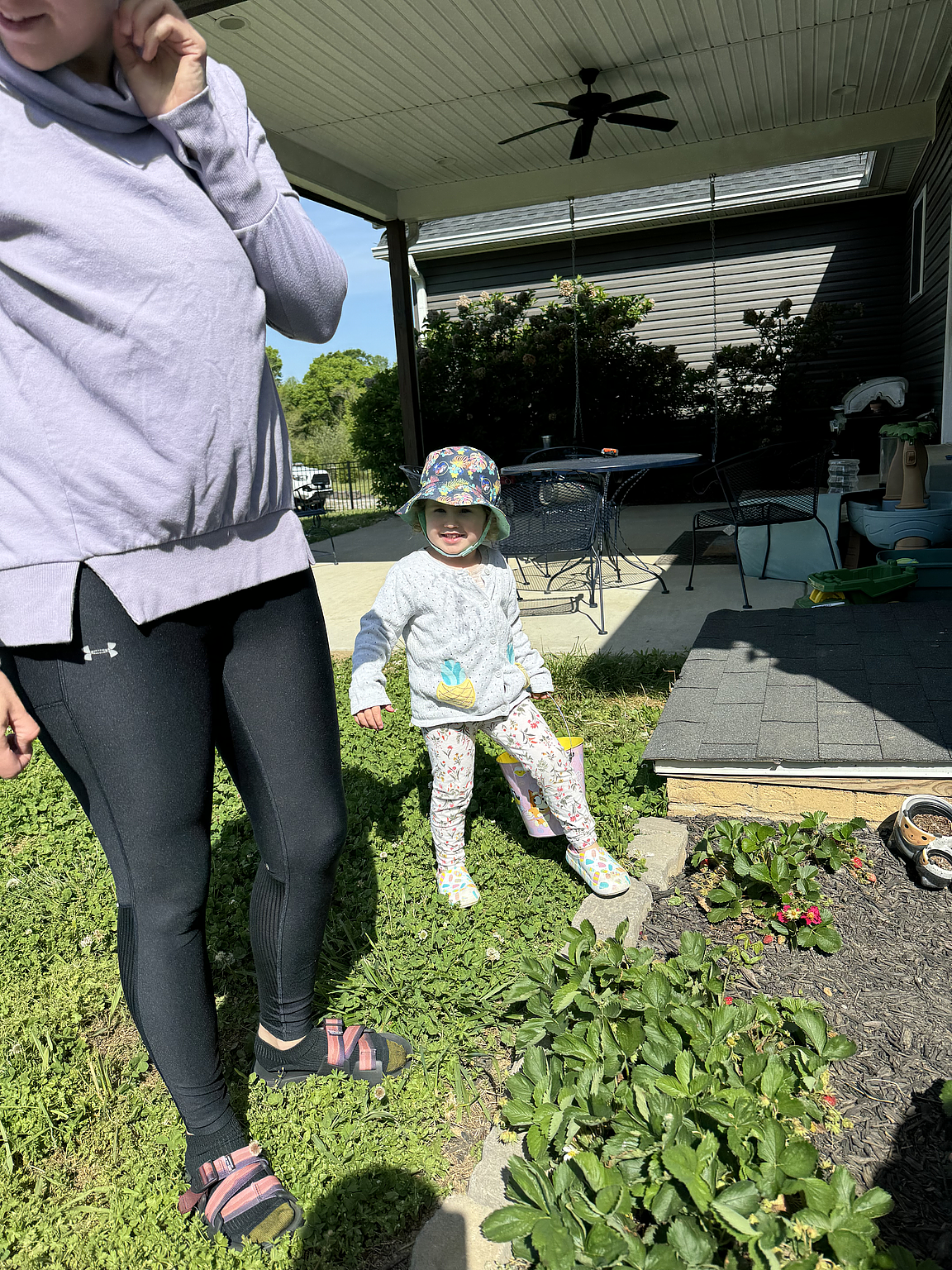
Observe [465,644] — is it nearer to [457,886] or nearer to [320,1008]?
[457,886]

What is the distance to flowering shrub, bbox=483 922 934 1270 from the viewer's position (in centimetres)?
126

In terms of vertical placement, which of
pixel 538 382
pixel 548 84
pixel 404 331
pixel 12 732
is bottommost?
pixel 12 732

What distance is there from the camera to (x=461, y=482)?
7.56 ft

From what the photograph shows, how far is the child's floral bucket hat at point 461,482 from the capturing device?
2.28 metres

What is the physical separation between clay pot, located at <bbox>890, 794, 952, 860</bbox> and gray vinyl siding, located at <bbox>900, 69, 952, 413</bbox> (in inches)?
270

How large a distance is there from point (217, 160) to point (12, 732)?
2.64ft

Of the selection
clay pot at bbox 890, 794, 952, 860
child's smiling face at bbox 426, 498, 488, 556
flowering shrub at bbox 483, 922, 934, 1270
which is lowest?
flowering shrub at bbox 483, 922, 934, 1270

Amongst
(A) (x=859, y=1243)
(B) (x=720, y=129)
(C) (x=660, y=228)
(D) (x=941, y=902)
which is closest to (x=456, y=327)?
(C) (x=660, y=228)

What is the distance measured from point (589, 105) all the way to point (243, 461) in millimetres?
7251

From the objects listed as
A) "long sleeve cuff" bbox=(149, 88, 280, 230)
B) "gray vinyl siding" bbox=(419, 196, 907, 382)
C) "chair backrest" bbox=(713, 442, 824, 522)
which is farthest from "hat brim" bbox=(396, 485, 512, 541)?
"gray vinyl siding" bbox=(419, 196, 907, 382)

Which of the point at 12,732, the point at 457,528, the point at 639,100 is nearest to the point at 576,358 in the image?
the point at 639,100

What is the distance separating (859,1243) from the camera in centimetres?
Answer: 121

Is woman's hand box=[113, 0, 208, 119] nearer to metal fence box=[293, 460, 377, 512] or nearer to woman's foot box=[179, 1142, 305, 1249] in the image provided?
woman's foot box=[179, 1142, 305, 1249]

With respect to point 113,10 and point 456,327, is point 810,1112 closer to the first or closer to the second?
point 113,10
